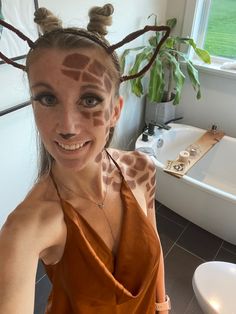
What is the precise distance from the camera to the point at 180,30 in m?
2.32

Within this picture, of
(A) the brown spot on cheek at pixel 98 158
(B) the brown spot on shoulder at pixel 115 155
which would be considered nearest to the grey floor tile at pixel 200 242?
(B) the brown spot on shoulder at pixel 115 155

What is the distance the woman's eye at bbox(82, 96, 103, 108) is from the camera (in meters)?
0.61

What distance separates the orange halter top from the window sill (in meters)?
1.77

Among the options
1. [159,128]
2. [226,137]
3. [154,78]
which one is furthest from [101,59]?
[226,137]

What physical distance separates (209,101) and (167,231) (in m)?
1.16

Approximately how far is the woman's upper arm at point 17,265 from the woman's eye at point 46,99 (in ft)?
0.81

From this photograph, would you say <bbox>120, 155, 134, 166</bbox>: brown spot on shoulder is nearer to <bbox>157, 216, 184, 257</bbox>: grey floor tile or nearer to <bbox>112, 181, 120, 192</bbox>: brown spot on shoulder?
<bbox>112, 181, 120, 192</bbox>: brown spot on shoulder

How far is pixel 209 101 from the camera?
2402mm

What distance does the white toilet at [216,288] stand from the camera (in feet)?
3.27

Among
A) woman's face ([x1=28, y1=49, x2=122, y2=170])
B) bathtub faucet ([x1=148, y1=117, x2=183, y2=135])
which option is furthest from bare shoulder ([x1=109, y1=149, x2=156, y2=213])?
bathtub faucet ([x1=148, y1=117, x2=183, y2=135])

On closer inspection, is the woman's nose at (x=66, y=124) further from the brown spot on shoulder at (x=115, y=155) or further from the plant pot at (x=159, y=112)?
the plant pot at (x=159, y=112)

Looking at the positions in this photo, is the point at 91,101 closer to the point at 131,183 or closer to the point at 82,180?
the point at 82,180

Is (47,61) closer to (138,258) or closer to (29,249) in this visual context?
(29,249)

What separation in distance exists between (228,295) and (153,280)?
0.43m
